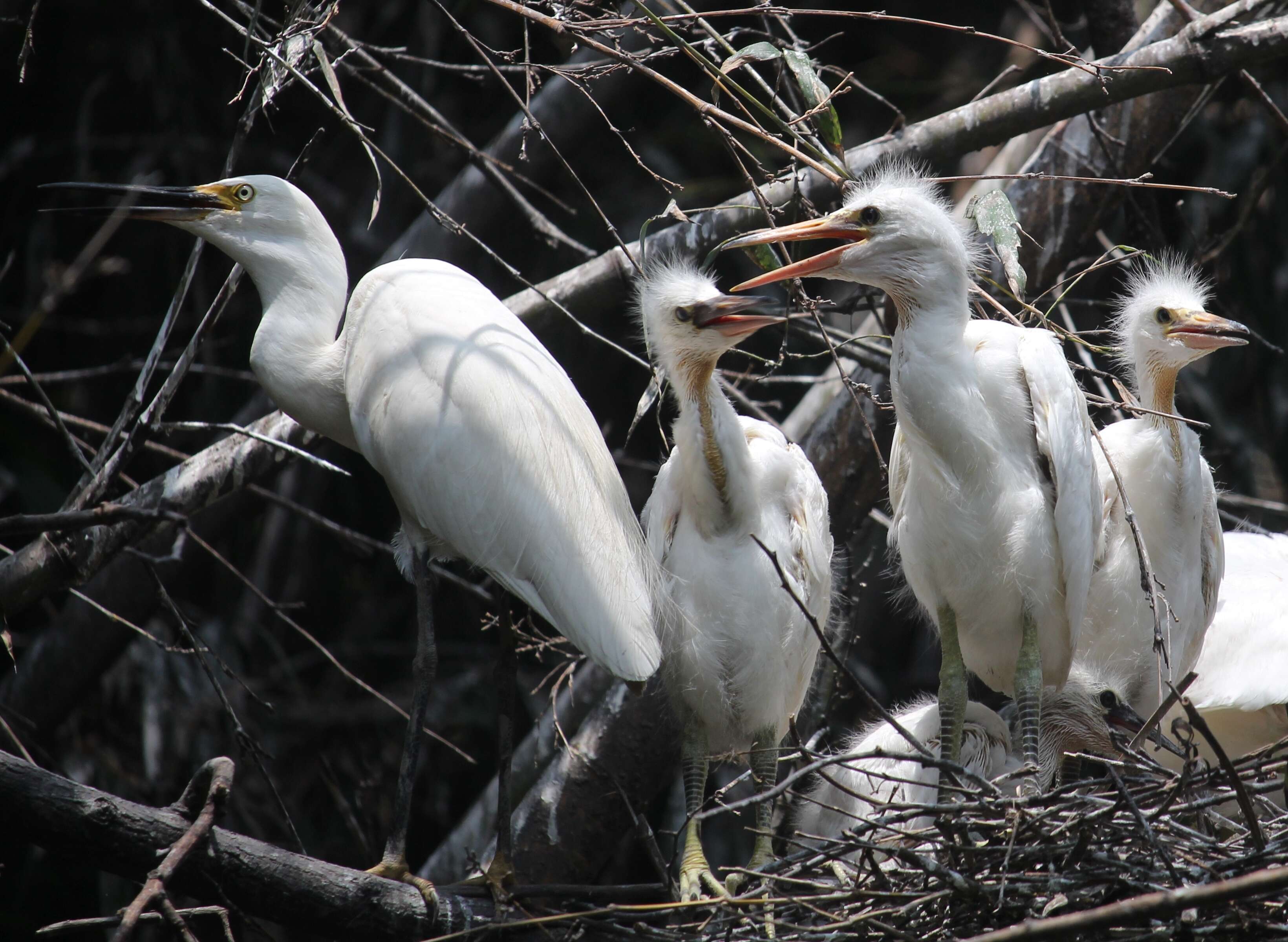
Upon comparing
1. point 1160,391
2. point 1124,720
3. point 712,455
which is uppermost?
point 1160,391

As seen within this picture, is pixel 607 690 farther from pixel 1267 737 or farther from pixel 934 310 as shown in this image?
pixel 1267 737

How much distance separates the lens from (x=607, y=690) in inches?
131

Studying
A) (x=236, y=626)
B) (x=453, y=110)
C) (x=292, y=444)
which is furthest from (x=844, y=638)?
(x=453, y=110)

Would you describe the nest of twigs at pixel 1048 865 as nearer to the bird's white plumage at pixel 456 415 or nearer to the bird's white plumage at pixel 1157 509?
the bird's white plumage at pixel 456 415

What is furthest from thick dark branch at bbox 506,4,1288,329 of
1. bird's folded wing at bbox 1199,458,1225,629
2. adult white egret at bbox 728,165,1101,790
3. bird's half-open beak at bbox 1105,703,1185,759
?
bird's half-open beak at bbox 1105,703,1185,759

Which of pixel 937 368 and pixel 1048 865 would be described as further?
pixel 937 368

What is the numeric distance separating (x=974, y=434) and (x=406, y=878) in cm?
133

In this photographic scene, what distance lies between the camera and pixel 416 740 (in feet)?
7.61

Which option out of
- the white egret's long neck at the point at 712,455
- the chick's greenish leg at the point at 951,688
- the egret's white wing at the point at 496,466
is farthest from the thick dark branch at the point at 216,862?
the chick's greenish leg at the point at 951,688

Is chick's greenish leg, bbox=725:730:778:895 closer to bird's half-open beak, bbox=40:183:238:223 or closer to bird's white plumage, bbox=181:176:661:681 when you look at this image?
Answer: bird's white plumage, bbox=181:176:661:681

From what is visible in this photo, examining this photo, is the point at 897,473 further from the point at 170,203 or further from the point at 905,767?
the point at 170,203

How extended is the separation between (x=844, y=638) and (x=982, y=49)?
3.74m

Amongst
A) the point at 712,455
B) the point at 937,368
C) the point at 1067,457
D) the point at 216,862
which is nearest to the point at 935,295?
the point at 937,368

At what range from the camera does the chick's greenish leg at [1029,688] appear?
2.38 m
